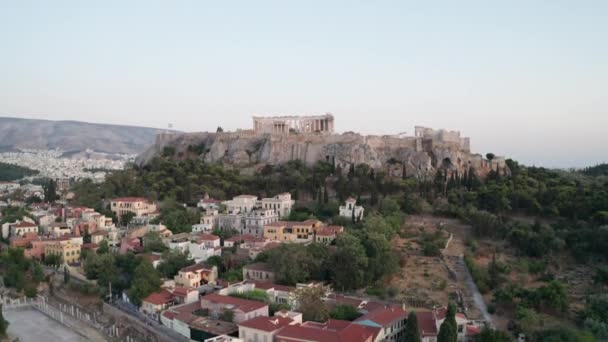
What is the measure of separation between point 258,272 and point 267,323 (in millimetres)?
6143

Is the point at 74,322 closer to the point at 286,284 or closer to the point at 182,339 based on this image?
the point at 182,339

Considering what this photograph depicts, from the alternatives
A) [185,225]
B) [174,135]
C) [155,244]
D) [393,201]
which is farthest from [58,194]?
[393,201]

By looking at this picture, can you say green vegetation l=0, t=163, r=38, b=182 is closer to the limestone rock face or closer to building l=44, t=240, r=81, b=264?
the limestone rock face

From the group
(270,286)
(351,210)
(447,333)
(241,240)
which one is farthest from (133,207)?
(447,333)

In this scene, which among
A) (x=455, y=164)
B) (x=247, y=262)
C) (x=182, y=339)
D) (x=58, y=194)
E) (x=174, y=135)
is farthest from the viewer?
(x=174, y=135)

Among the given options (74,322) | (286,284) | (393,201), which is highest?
(393,201)

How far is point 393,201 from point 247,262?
406 inches

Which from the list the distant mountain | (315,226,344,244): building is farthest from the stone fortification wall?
the distant mountain

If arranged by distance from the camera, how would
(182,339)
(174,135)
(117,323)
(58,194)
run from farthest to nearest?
1. (174,135)
2. (58,194)
3. (117,323)
4. (182,339)

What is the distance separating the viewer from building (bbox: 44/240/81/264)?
2841 cm

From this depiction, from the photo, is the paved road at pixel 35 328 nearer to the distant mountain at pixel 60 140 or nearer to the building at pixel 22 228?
the building at pixel 22 228

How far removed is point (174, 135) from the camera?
51281mm

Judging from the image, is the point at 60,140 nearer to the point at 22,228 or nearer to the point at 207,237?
the point at 22,228

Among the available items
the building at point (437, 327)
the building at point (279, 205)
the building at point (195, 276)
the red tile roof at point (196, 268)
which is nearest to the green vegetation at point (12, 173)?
the building at point (279, 205)
